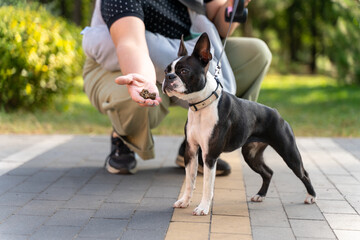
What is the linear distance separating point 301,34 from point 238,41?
30.3 m

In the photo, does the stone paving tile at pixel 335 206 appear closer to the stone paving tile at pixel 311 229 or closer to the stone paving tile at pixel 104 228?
the stone paving tile at pixel 311 229

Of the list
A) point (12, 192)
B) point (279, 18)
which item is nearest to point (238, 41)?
point (12, 192)

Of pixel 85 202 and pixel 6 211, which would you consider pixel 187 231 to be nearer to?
pixel 85 202

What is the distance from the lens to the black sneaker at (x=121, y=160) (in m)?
4.55

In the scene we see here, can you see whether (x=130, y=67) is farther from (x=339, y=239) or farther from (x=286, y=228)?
(x=339, y=239)

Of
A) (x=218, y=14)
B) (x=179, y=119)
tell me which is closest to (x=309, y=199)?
(x=218, y=14)

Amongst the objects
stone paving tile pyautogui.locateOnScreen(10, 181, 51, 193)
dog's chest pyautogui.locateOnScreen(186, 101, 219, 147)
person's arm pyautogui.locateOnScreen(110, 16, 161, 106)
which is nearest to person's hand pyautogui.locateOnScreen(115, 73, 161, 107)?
person's arm pyautogui.locateOnScreen(110, 16, 161, 106)

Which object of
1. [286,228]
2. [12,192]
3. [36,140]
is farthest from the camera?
[36,140]

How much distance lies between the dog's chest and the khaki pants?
3.26 ft

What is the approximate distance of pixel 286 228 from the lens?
124 inches

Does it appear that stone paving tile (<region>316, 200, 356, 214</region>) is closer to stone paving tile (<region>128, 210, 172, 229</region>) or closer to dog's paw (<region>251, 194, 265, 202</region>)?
dog's paw (<region>251, 194, 265, 202</region>)

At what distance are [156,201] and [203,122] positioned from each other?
0.92 m

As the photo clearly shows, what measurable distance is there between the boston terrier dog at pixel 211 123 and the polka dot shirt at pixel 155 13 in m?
0.94

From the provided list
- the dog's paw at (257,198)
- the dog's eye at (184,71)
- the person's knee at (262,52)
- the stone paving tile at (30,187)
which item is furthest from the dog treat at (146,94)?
the person's knee at (262,52)
